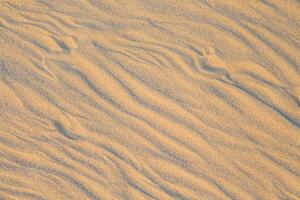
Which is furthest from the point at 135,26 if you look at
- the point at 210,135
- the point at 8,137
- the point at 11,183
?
the point at 11,183

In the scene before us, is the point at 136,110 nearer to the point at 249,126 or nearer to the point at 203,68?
the point at 203,68

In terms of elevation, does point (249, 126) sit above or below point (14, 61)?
below

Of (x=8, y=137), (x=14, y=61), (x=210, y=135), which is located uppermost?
(x=14, y=61)

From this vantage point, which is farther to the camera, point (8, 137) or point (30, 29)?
point (30, 29)

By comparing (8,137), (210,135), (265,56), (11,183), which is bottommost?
(11,183)

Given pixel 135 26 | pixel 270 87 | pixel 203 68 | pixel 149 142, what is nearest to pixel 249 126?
pixel 270 87

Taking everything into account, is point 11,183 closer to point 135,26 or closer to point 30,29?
point 30,29
